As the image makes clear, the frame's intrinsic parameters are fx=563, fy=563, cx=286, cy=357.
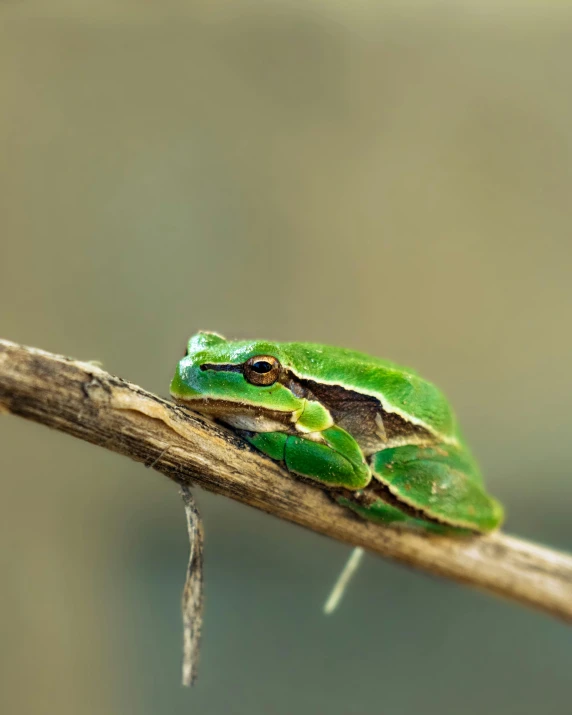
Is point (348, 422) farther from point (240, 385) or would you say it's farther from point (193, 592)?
point (193, 592)

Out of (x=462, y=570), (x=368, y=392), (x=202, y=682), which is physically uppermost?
(x=368, y=392)

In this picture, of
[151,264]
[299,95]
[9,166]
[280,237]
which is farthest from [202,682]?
[299,95]

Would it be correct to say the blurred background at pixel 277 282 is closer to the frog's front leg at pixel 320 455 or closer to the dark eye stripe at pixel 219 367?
the frog's front leg at pixel 320 455

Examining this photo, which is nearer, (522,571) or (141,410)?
(141,410)

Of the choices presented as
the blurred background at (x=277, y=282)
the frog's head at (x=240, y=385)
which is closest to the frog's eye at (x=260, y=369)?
the frog's head at (x=240, y=385)

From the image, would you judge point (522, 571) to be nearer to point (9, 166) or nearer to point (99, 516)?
A: point (99, 516)

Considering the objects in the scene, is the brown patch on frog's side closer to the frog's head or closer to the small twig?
the frog's head

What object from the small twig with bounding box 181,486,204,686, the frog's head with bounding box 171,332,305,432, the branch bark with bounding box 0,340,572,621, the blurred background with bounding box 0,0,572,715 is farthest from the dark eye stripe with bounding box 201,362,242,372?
the blurred background with bounding box 0,0,572,715

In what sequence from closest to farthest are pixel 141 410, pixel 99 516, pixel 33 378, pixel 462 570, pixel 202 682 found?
1. pixel 33 378
2. pixel 141 410
3. pixel 462 570
4. pixel 202 682
5. pixel 99 516
